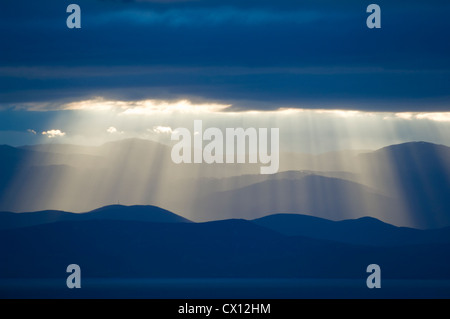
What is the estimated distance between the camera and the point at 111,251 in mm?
192125

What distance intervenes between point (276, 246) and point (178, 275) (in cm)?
2556

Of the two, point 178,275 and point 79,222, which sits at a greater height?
point 79,222
